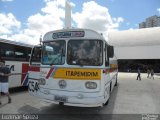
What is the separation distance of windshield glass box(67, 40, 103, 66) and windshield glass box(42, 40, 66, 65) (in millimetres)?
288

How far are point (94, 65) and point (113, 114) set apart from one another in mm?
2274

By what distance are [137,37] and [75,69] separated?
204ft

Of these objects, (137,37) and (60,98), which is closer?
(60,98)

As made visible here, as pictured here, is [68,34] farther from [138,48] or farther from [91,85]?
[138,48]

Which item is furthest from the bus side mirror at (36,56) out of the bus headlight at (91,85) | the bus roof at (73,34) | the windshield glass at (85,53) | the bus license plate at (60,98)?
the bus headlight at (91,85)

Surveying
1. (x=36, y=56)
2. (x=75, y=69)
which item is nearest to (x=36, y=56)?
(x=36, y=56)

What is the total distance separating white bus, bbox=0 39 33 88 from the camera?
12.2 metres

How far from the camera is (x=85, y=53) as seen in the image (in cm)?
795

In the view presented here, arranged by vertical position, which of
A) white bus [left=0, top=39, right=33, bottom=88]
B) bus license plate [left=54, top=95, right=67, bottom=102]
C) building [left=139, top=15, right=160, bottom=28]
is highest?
building [left=139, top=15, right=160, bottom=28]

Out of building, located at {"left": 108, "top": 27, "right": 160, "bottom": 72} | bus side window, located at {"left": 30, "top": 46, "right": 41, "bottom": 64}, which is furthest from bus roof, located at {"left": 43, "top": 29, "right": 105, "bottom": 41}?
building, located at {"left": 108, "top": 27, "right": 160, "bottom": 72}

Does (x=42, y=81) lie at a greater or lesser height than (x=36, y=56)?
lesser

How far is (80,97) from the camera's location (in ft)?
25.5

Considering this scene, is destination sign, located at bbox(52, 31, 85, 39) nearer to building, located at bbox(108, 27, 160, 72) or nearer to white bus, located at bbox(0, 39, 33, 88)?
white bus, located at bbox(0, 39, 33, 88)

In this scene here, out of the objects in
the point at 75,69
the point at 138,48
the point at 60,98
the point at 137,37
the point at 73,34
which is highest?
the point at 137,37
